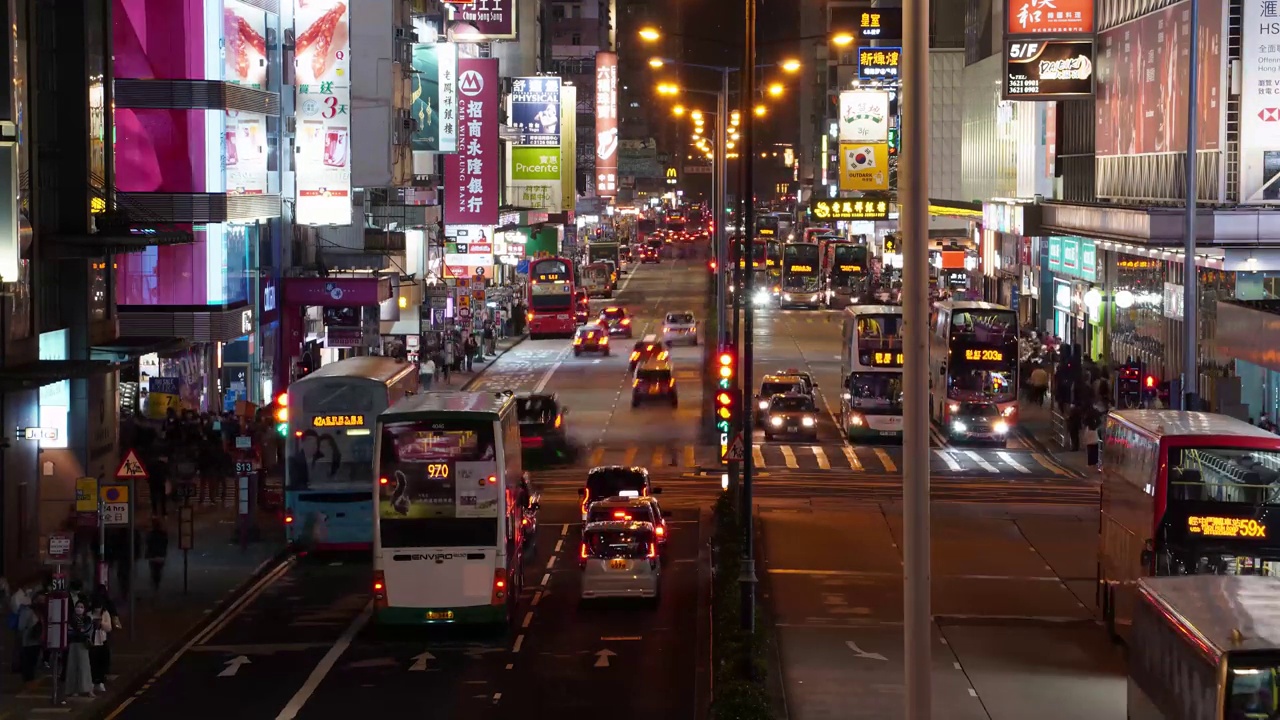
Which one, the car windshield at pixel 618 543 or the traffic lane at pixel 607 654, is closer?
the traffic lane at pixel 607 654

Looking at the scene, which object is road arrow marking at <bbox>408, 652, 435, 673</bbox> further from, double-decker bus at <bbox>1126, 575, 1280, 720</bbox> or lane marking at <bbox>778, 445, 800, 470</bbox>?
lane marking at <bbox>778, 445, 800, 470</bbox>

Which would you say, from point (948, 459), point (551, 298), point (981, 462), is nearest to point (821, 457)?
point (948, 459)

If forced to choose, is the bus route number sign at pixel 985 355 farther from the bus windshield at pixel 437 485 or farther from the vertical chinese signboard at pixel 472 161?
the bus windshield at pixel 437 485

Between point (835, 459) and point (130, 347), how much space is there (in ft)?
70.1

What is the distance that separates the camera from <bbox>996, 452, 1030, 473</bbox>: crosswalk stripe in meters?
47.0

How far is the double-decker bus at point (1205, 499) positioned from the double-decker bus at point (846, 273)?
81548 millimetres

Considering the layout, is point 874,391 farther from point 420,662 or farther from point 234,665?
point 234,665

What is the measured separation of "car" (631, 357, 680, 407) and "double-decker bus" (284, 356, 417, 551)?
27.6 meters

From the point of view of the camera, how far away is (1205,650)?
12.5m

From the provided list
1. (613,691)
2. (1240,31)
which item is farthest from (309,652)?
(1240,31)

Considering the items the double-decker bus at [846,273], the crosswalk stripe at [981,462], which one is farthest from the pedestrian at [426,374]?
the double-decker bus at [846,273]

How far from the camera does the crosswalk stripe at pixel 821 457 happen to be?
155 ft

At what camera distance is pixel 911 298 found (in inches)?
472

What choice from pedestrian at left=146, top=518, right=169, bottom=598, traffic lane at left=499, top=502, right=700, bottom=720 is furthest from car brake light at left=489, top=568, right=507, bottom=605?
pedestrian at left=146, top=518, right=169, bottom=598
